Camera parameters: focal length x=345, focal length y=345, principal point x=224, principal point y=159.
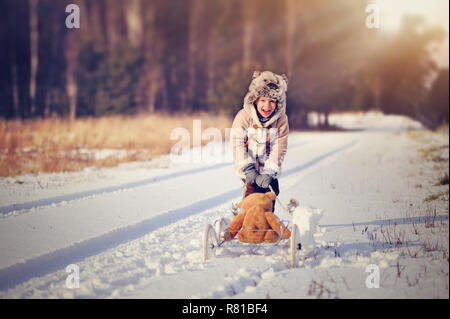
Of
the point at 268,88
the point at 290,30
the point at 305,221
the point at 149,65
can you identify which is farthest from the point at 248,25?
the point at 305,221

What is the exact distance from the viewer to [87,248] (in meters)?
3.93

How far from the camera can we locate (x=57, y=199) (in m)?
6.00

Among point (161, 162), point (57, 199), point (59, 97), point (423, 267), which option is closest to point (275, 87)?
point (423, 267)

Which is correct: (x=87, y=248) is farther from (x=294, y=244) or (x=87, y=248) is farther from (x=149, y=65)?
(x=149, y=65)

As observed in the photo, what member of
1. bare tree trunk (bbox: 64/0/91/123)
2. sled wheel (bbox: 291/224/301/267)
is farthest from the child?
bare tree trunk (bbox: 64/0/91/123)

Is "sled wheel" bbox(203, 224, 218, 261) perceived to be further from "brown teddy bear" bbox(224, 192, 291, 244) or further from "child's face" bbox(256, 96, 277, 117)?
"child's face" bbox(256, 96, 277, 117)

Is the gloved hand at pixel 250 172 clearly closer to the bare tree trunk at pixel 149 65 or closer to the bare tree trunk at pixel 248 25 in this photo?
the bare tree trunk at pixel 149 65

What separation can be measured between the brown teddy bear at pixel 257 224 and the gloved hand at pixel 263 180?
12cm

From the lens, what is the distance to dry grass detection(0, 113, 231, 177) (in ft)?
28.9

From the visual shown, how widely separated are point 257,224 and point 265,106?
1.26m

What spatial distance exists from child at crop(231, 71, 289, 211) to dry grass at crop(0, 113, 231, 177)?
6.52 metres

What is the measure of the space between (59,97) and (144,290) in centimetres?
2253

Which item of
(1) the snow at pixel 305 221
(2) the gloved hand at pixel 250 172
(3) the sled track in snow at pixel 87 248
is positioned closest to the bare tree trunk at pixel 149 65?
(3) the sled track in snow at pixel 87 248
